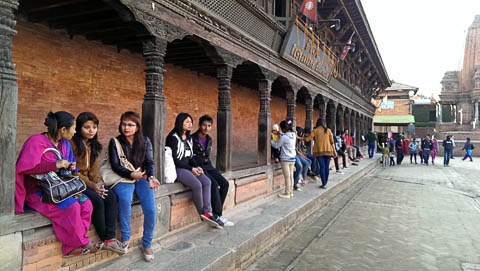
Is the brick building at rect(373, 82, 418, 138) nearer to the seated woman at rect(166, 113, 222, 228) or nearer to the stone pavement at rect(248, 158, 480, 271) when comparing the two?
the stone pavement at rect(248, 158, 480, 271)

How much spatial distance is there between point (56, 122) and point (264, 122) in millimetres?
4909

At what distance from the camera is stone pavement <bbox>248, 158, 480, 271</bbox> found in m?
4.39

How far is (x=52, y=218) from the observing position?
2703 millimetres

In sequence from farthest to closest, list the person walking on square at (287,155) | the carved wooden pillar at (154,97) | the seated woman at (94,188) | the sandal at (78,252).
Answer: the person walking on square at (287,155)
the carved wooden pillar at (154,97)
the seated woman at (94,188)
the sandal at (78,252)

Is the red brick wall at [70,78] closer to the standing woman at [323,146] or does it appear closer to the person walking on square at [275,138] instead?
the person walking on square at [275,138]

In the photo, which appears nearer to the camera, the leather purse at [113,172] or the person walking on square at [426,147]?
the leather purse at [113,172]

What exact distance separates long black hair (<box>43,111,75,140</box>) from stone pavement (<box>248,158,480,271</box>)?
295 centimetres

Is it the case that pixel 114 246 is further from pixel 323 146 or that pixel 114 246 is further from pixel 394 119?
pixel 394 119

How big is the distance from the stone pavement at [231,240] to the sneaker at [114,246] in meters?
0.18

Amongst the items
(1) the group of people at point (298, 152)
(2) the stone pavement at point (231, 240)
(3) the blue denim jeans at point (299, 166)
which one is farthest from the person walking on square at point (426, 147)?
(2) the stone pavement at point (231, 240)

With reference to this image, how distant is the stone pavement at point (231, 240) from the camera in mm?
3385

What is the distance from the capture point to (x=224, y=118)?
221 inches

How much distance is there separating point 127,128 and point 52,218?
117cm

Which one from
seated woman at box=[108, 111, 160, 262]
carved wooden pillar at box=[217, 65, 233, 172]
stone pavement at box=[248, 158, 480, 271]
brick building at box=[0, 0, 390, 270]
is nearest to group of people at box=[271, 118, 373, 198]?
brick building at box=[0, 0, 390, 270]
